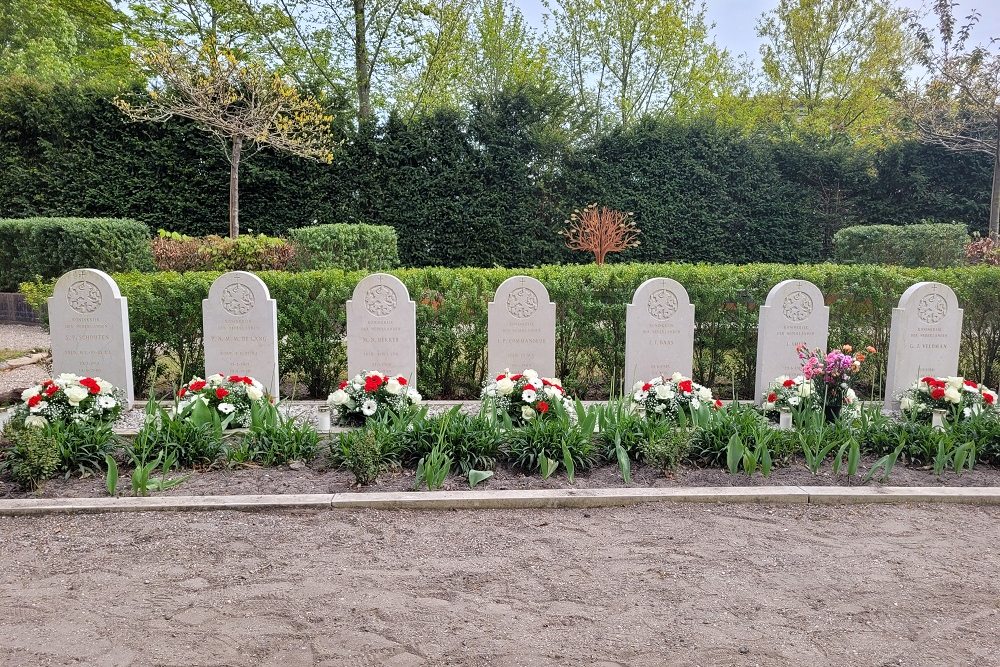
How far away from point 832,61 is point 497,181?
13.1m

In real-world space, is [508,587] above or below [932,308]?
below

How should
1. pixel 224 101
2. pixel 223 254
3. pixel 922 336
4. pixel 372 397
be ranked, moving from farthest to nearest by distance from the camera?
1. pixel 224 101
2. pixel 223 254
3. pixel 922 336
4. pixel 372 397

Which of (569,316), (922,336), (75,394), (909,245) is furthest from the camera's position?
(909,245)

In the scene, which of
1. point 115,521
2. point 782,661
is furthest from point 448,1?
point 782,661

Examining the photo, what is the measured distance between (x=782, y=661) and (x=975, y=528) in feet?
6.48

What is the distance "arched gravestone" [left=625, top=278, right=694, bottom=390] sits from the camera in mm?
6301

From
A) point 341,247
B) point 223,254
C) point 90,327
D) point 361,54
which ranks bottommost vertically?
point 90,327

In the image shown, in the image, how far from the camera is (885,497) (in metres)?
Result: 4.06

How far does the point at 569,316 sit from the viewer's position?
6938mm

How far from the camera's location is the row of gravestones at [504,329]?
6.02m

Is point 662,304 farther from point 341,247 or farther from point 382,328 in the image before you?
point 341,247

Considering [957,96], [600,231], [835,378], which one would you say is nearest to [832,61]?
[957,96]

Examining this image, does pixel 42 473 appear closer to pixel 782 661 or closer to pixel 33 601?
pixel 33 601

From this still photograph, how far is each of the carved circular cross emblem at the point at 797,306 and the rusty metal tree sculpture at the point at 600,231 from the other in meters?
7.57
